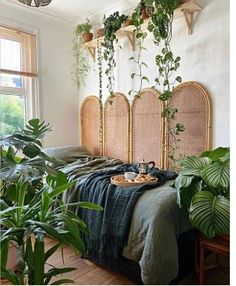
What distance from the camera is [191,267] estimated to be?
1.99 metres

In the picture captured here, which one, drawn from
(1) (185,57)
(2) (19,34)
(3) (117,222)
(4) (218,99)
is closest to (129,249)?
(3) (117,222)

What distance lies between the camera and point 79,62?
3.82 m

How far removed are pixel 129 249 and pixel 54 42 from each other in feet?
9.51

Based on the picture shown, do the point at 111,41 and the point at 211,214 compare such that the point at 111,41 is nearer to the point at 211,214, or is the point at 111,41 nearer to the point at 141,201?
the point at 141,201

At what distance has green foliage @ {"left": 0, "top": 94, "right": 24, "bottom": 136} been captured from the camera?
3.19 meters

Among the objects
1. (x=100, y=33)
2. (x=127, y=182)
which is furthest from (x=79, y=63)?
(x=127, y=182)

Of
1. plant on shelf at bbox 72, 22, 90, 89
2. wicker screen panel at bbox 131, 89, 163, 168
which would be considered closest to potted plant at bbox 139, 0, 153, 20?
wicker screen panel at bbox 131, 89, 163, 168

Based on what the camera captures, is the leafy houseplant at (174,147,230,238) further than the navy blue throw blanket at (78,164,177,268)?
No

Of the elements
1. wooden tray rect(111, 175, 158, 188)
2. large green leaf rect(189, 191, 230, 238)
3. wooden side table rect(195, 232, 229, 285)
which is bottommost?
wooden side table rect(195, 232, 229, 285)

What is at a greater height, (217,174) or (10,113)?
(10,113)

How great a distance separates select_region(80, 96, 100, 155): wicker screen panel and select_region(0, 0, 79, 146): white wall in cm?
14

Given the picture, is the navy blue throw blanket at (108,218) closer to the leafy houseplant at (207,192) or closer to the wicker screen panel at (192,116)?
the leafy houseplant at (207,192)

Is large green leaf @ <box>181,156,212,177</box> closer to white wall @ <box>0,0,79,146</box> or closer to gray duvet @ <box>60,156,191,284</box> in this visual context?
gray duvet @ <box>60,156,191,284</box>

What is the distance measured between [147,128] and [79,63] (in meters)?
1.52
